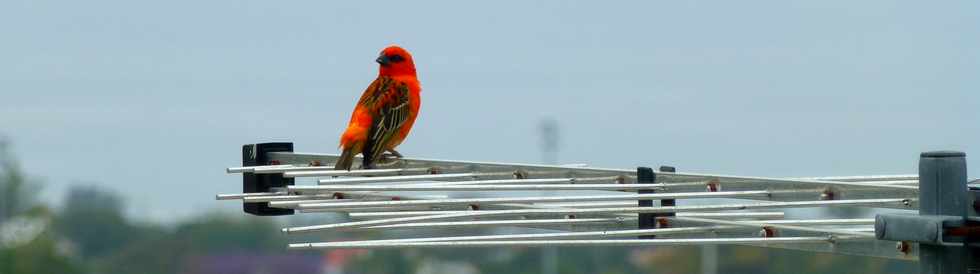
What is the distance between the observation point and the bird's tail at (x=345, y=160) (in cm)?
577

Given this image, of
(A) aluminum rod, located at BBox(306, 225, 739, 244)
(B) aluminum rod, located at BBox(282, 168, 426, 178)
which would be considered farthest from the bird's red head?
(A) aluminum rod, located at BBox(306, 225, 739, 244)

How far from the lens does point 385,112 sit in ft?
23.2

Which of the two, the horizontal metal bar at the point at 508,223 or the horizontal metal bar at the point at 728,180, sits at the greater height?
the horizontal metal bar at the point at 728,180

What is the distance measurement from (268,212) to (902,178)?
236 centimetres

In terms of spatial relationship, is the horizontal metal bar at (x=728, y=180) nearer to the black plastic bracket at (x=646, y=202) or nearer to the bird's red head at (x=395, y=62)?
the black plastic bracket at (x=646, y=202)

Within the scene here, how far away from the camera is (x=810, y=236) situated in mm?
3289

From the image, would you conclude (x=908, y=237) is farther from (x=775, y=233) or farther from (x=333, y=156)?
(x=333, y=156)

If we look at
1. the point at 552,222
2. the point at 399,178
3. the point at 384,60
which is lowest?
the point at 552,222


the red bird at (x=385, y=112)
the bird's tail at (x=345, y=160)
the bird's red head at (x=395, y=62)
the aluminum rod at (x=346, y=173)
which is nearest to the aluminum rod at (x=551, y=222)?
the aluminum rod at (x=346, y=173)

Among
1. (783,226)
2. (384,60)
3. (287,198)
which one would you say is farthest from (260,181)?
(783,226)

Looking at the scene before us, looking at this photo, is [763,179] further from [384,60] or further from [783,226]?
[384,60]

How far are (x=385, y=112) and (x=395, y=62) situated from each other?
666 mm

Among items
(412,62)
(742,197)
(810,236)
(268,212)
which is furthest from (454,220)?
(412,62)

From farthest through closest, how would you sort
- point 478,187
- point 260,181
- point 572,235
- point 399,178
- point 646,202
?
point 260,181
point 399,178
point 478,187
point 646,202
point 572,235
